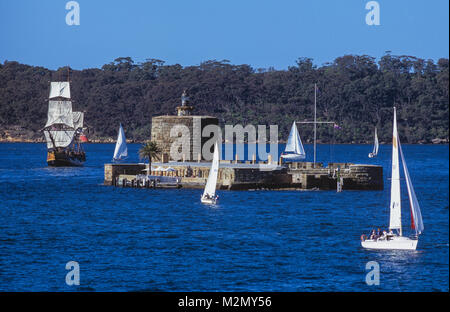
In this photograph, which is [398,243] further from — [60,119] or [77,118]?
[77,118]

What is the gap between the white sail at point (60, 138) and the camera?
136m

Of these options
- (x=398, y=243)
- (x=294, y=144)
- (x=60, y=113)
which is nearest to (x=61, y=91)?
(x=60, y=113)

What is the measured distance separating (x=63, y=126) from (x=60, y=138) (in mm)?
4653

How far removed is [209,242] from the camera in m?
47.0

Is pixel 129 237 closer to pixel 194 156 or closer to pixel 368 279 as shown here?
pixel 368 279

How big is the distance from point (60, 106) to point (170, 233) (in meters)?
96.1

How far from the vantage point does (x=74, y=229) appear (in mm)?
52812

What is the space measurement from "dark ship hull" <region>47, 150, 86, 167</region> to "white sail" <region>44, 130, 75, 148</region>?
701 cm

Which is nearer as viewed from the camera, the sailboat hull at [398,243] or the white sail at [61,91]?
the sailboat hull at [398,243]

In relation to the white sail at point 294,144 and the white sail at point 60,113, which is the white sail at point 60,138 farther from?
the white sail at point 294,144

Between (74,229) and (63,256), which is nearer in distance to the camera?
(63,256)

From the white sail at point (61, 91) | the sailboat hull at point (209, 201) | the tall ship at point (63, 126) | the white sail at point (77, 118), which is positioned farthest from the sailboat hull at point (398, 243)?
the white sail at point (61, 91)

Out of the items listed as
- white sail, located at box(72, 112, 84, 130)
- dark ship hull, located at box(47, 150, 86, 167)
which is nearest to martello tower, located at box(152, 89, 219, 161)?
dark ship hull, located at box(47, 150, 86, 167)
